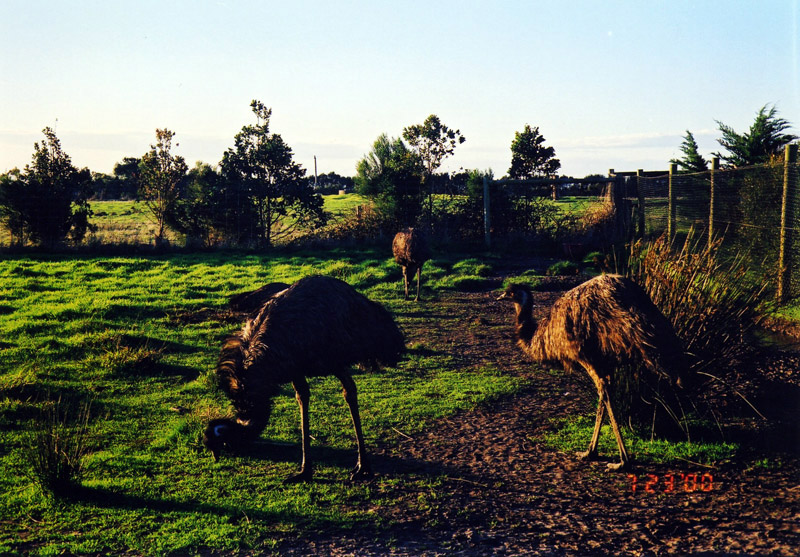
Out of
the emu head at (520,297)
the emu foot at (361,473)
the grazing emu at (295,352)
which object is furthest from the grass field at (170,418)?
the emu head at (520,297)

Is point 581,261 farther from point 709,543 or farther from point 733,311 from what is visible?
point 709,543

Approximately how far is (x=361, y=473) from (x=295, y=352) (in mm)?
1190

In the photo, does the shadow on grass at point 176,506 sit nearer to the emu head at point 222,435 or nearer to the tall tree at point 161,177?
the emu head at point 222,435

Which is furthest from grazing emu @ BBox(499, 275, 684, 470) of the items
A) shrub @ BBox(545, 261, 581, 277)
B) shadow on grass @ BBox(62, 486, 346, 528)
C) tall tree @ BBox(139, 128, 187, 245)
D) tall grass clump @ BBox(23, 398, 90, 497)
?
tall tree @ BBox(139, 128, 187, 245)

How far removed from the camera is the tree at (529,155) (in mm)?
41406

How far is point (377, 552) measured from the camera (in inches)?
176

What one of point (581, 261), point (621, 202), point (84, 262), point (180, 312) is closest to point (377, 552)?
point (180, 312)

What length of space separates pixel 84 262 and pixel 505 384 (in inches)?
568

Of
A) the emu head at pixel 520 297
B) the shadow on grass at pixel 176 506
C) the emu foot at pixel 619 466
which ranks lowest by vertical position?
the shadow on grass at pixel 176 506

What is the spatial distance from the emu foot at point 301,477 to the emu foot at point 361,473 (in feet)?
1.20

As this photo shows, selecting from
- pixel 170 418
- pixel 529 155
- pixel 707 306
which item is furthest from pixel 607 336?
pixel 529 155

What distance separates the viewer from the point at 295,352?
5.83 metres
